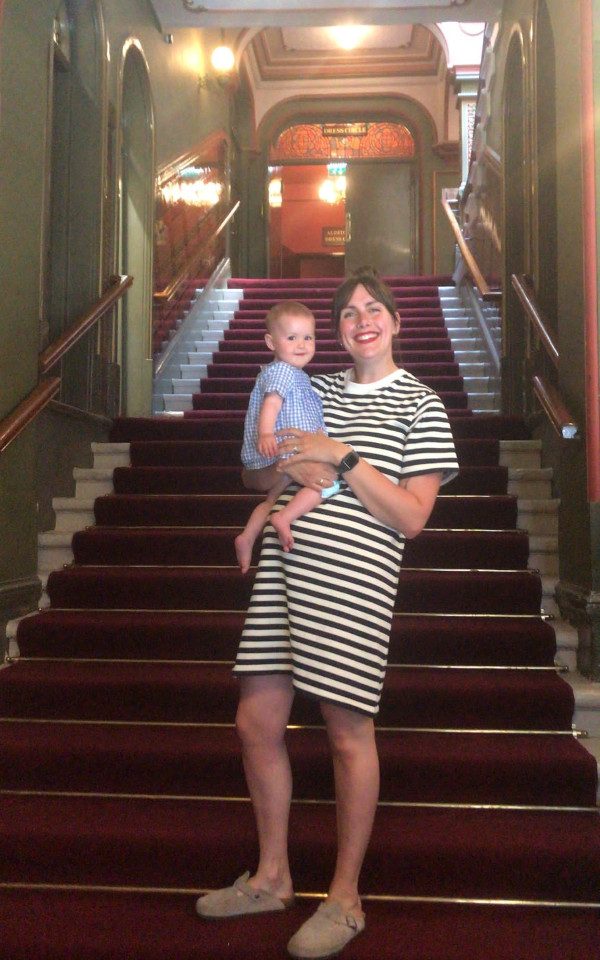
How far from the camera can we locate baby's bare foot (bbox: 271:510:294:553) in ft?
5.52

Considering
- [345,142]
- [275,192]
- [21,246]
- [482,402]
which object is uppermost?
[345,142]

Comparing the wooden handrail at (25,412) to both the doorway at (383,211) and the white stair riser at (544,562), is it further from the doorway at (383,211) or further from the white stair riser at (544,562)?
the doorway at (383,211)

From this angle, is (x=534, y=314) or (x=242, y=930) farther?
(x=534, y=314)

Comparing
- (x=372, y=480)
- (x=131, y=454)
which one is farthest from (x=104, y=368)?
(x=372, y=480)

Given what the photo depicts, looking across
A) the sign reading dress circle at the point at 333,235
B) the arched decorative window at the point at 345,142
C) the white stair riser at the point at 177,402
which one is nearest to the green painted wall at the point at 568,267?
the white stair riser at the point at 177,402

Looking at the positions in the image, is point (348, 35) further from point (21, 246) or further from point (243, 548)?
point (243, 548)

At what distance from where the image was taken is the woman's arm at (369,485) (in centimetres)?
163

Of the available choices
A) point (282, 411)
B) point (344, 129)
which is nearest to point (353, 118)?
point (344, 129)

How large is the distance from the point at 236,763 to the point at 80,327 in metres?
2.44

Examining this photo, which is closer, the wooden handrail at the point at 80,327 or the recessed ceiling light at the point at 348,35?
the wooden handrail at the point at 80,327

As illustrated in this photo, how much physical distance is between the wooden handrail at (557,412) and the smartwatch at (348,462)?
1490 mm

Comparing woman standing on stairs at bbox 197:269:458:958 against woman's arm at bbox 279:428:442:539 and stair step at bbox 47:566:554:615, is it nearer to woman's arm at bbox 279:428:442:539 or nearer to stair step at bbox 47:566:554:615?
woman's arm at bbox 279:428:442:539

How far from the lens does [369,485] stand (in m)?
1.64

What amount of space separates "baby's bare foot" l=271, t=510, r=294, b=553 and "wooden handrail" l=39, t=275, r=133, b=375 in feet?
7.22
